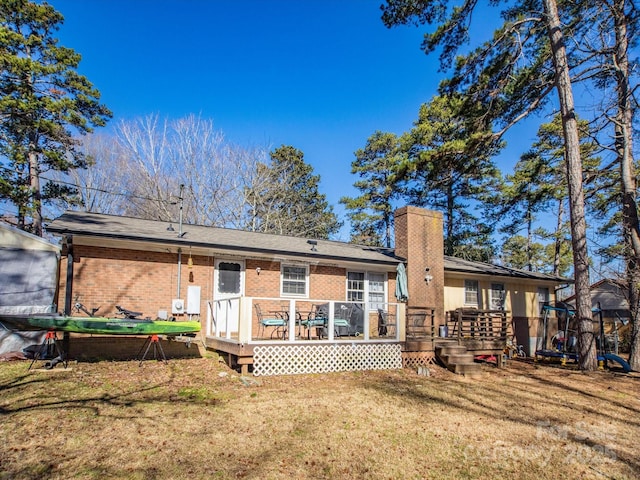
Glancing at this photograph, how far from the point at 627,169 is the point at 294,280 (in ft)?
37.2

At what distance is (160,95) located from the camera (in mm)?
24797

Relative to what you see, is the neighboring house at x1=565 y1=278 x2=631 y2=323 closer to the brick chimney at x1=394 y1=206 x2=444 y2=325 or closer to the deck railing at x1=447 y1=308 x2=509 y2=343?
the deck railing at x1=447 y1=308 x2=509 y2=343

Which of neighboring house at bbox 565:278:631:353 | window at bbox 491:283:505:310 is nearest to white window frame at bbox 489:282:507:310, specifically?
window at bbox 491:283:505:310

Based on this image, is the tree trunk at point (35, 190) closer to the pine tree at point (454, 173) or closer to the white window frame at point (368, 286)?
the white window frame at point (368, 286)

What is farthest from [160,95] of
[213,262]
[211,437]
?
[211,437]

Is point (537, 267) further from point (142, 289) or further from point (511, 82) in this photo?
point (142, 289)

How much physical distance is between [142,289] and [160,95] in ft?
58.7

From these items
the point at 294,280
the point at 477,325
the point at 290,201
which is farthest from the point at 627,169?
the point at 290,201

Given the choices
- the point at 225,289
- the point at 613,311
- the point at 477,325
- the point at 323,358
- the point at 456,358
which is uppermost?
the point at 225,289

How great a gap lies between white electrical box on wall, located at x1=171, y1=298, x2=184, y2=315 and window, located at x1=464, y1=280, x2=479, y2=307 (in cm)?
1184

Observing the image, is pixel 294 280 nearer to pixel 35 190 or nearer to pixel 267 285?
pixel 267 285

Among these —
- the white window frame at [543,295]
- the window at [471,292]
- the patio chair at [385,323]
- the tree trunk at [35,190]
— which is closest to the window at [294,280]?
the patio chair at [385,323]

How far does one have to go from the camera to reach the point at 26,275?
10.1 metres

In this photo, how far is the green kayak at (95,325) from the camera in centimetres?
825
